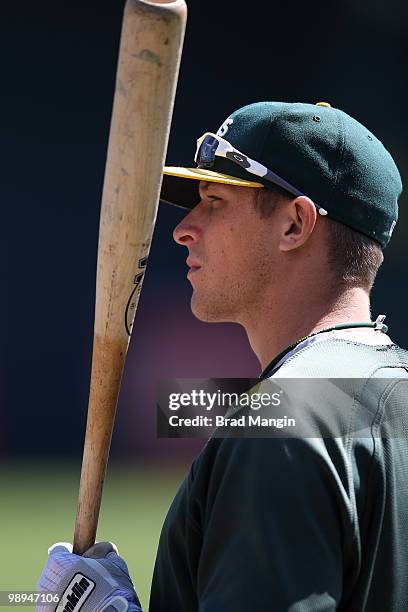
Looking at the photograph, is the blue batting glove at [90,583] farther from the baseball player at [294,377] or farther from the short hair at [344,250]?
the short hair at [344,250]

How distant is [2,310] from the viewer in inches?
258

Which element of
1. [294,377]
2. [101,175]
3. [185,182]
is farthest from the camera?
[101,175]

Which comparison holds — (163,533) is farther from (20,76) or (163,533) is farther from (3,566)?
(20,76)

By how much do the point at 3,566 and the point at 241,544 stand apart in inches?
140

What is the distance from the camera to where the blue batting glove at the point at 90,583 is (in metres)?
1.55

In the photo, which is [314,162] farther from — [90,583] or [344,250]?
[90,583]

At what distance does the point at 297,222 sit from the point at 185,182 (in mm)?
329

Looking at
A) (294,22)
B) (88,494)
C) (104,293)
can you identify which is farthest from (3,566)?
(294,22)

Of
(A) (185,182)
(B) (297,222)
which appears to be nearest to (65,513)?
(A) (185,182)

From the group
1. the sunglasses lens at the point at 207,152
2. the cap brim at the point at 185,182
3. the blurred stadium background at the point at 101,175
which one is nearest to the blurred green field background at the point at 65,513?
the blurred stadium background at the point at 101,175

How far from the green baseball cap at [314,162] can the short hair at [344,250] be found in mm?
15

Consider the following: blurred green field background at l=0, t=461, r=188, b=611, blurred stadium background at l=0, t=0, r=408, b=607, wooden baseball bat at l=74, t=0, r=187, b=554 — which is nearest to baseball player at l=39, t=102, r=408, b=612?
wooden baseball bat at l=74, t=0, r=187, b=554

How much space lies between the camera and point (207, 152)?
1.76 m

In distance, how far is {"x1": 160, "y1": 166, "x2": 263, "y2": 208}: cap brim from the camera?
1.69 m
